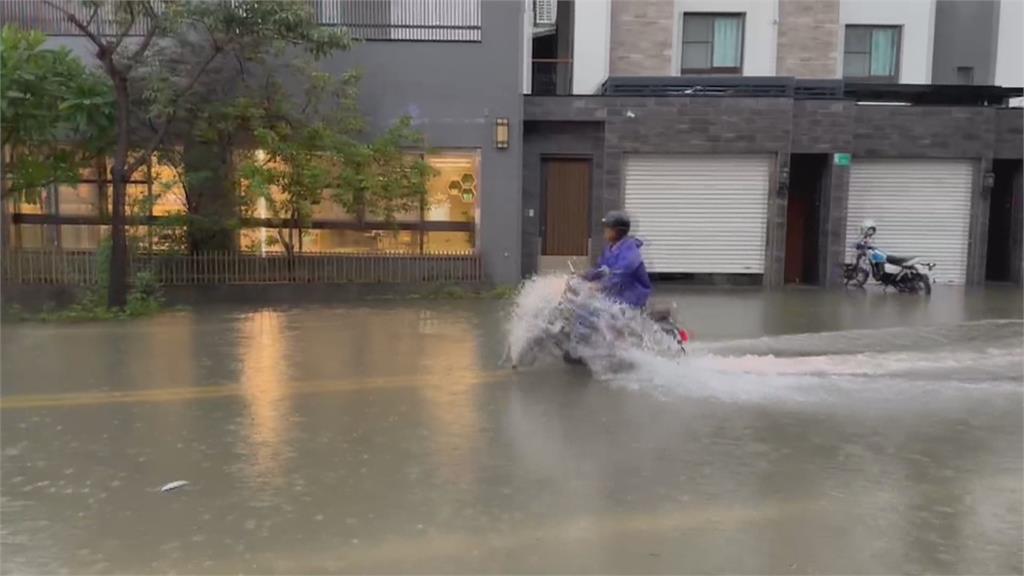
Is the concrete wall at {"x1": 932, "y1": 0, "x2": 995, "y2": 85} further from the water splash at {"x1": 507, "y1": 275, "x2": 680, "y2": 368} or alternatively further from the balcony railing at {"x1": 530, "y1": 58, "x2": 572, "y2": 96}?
the water splash at {"x1": 507, "y1": 275, "x2": 680, "y2": 368}

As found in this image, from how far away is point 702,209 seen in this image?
17656 millimetres

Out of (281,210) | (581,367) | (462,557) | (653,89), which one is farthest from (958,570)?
(653,89)

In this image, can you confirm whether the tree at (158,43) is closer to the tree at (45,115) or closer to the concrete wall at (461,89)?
Result: the tree at (45,115)

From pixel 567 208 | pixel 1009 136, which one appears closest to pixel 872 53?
pixel 1009 136

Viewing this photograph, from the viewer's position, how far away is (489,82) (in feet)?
53.3

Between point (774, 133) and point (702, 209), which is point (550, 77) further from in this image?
point (774, 133)

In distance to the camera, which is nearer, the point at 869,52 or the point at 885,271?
the point at 885,271

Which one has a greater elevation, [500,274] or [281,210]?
[281,210]

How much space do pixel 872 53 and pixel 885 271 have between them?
7195 mm

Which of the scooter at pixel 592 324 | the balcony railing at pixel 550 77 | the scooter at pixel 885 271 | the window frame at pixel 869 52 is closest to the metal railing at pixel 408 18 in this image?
the balcony railing at pixel 550 77

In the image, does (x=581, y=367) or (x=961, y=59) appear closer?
(x=581, y=367)

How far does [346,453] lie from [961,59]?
20783 millimetres

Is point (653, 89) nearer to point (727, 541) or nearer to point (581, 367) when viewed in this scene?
point (581, 367)

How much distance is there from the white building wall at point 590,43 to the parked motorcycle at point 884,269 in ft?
22.1
